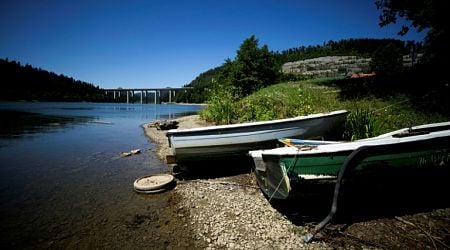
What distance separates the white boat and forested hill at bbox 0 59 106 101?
5205 inches

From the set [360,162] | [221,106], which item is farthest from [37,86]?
[360,162]

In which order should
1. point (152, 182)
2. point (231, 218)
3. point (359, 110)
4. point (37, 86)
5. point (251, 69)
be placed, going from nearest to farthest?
point (231, 218) → point (152, 182) → point (359, 110) → point (251, 69) → point (37, 86)

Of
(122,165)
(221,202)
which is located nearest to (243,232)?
(221,202)

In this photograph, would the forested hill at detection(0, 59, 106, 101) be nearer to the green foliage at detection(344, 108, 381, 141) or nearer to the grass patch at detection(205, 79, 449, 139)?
the grass patch at detection(205, 79, 449, 139)

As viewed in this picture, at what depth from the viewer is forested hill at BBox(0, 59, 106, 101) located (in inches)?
4252

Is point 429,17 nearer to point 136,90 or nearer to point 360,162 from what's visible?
point 360,162

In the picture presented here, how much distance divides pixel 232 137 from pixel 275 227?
291 cm

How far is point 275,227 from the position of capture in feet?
14.2

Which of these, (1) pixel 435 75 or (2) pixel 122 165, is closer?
(2) pixel 122 165

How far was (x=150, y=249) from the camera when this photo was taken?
3.97 meters

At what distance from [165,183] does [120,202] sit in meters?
1.19

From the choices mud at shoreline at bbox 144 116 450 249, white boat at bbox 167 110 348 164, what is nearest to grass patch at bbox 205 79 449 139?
white boat at bbox 167 110 348 164

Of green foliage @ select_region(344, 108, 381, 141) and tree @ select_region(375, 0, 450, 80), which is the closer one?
green foliage @ select_region(344, 108, 381, 141)

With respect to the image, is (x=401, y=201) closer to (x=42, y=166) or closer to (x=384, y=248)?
(x=384, y=248)
